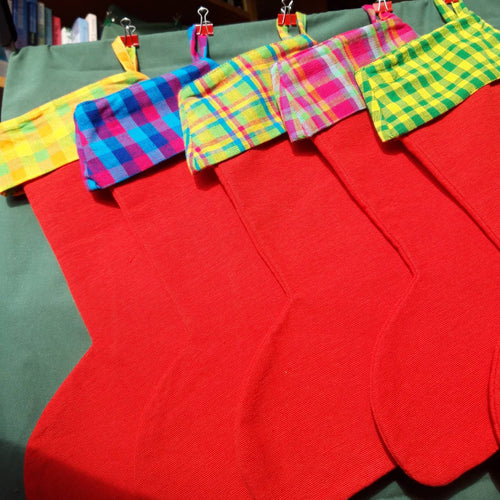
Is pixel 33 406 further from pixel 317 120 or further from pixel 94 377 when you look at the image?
pixel 317 120

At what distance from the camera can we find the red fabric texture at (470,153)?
822 mm

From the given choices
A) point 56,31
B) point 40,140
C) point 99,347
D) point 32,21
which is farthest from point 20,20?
point 99,347

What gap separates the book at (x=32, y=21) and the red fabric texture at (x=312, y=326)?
1.04 meters

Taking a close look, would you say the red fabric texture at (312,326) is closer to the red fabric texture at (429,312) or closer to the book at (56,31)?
the red fabric texture at (429,312)

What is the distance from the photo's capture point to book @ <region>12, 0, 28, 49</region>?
55.9 inches

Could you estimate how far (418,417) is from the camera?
0.69 meters

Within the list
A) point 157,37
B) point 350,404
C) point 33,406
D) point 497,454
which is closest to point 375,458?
point 350,404

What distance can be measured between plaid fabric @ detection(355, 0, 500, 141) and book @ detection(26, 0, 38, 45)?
1.14m

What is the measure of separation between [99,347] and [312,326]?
15.0 inches

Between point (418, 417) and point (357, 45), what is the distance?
0.74 meters

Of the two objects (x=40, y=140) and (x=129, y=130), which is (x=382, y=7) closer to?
(x=129, y=130)

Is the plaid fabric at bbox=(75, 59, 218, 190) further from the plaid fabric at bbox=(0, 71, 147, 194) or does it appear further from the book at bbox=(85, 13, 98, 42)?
the book at bbox=(85, 13, 98, 42)

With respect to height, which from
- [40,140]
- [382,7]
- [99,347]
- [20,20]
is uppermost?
[382,7]

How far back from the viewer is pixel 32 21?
148 centimetres
